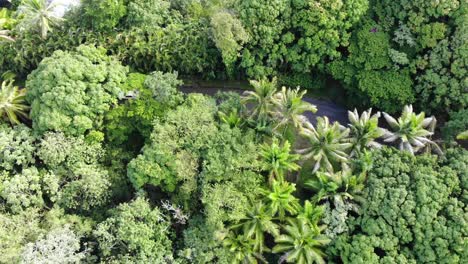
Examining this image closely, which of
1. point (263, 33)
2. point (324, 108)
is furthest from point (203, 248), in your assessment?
point (324, 108)

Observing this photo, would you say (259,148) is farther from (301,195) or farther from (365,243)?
(365,243)

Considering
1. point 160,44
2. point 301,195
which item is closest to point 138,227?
point 301,195

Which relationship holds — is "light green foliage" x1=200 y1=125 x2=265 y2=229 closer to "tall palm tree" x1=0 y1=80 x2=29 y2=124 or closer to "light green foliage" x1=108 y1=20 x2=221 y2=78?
"light green foliage" x1=108 y1=20 x2=221 y2=78

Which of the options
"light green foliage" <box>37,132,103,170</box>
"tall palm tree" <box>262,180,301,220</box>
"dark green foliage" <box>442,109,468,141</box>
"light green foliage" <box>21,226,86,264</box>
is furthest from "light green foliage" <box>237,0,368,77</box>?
"light green foliage" <box>21,226,86,264</box>

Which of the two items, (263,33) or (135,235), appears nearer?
(135,235)

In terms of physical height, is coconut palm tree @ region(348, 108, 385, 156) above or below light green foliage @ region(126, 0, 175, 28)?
below

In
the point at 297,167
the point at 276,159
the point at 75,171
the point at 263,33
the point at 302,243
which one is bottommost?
the point at 302,243

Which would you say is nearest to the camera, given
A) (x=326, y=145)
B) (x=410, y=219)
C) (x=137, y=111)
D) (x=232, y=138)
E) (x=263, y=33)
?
(x=410, y=219)

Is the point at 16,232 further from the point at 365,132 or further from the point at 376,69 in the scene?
the point at 376,69
